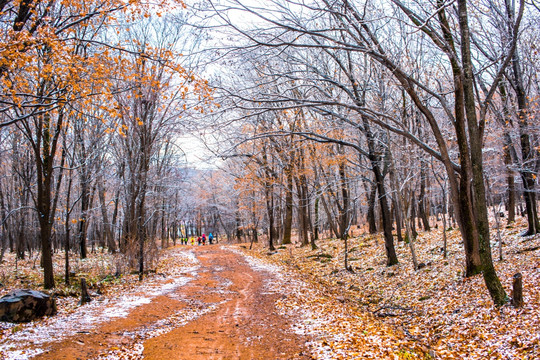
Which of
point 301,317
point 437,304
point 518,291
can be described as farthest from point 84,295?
point 518,291

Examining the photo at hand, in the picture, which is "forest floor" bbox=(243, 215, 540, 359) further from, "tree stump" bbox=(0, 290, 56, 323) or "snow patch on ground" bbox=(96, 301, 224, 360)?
"tree stump" bbox=(0, 290, 56, 323)

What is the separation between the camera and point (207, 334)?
6.23 metres

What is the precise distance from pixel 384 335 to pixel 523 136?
363 inches

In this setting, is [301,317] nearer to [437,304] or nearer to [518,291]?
[437,304]

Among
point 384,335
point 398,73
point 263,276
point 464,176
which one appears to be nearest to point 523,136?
point 464,176

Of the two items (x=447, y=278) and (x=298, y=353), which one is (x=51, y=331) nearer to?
(x=298, y=353)

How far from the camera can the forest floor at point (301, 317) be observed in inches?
206

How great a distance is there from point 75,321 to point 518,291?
8.38 metres

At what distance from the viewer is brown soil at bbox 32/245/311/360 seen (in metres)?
5.27

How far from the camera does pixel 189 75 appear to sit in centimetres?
721

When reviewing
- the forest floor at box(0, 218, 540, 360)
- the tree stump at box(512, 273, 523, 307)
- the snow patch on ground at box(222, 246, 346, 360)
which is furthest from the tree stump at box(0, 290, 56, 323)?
the tree stump at box(512, 273, 523, 307)

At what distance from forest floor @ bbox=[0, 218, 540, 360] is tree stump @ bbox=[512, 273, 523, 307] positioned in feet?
0.45

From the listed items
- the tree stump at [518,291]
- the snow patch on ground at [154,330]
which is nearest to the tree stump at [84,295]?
the snow patch on ground at [154,330]

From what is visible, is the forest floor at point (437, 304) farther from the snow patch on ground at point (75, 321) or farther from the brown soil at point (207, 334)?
the snow patch on ground at point (75, 321)
